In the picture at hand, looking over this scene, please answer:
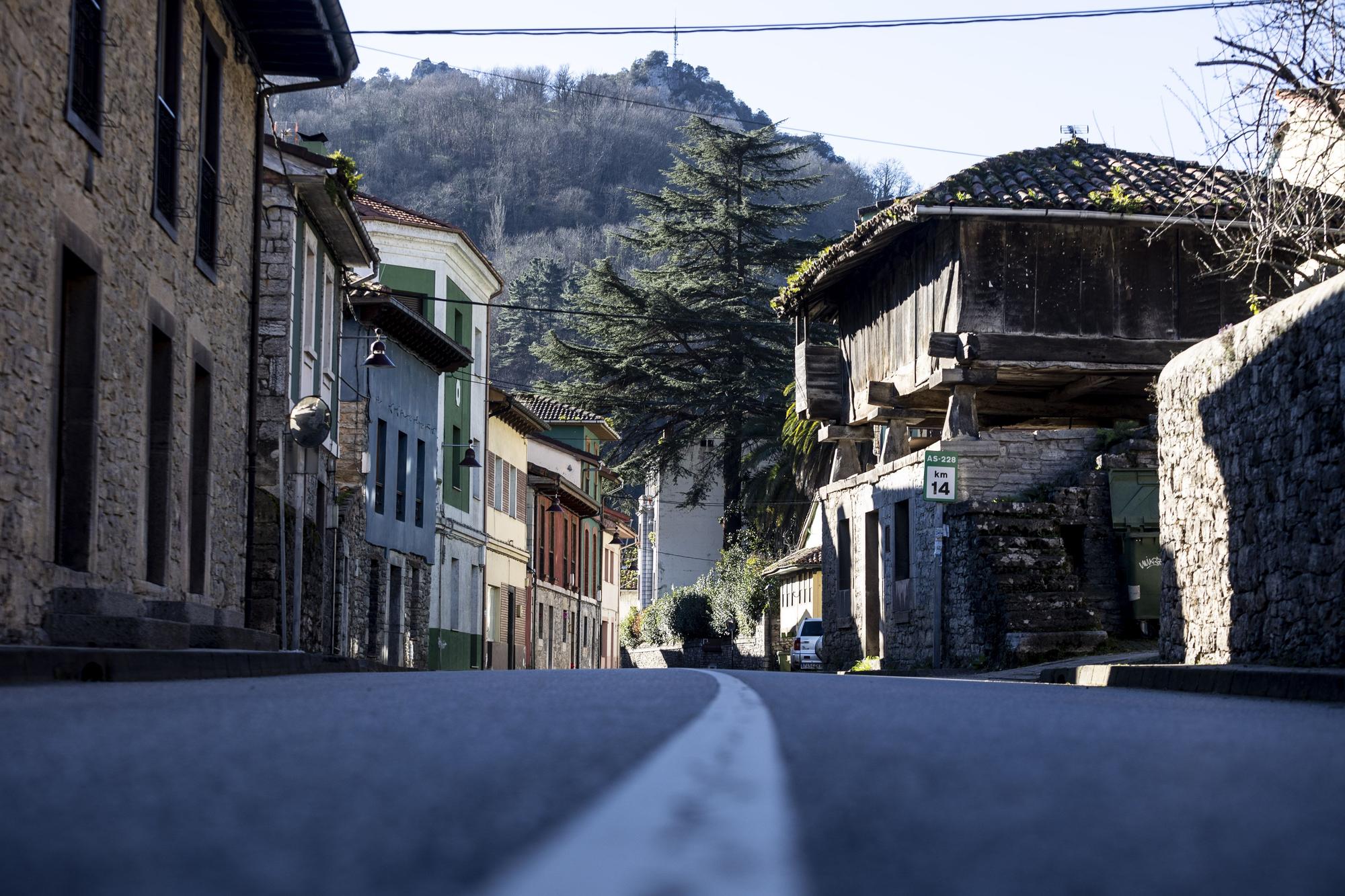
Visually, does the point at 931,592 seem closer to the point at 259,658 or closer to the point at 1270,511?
the point at 1270,511

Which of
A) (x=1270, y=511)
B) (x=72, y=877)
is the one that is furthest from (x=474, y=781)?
(x=1270, y=511)

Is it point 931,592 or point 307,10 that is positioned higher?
point 307,10

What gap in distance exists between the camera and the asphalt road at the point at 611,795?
2.28m

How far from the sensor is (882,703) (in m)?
7.37

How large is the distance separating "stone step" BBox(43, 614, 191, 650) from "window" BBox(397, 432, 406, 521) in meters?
21.6

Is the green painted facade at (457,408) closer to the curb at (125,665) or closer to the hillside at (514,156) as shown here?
the curb at (125,665)

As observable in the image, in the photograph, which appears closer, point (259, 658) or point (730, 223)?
point (259, 658)

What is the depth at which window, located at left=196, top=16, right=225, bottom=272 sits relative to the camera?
17.5 metres

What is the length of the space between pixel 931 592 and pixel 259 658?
1404cm

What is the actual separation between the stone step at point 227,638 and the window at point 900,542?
12.3 metres

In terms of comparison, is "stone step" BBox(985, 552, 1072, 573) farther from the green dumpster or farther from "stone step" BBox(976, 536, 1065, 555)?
the green dumpster

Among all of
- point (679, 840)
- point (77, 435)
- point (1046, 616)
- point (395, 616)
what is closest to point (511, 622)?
point (395, 616)

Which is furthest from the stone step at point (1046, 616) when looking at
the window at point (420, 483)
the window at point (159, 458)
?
the window at point (420, 483)

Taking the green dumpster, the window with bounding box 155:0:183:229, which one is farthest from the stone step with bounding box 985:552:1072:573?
the window with bounding box 155:0:183:229
